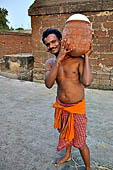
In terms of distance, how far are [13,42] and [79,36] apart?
10961 millimetres

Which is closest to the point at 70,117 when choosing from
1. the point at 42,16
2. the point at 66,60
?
the point at 66,60

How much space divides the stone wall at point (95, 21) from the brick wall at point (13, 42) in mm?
5971

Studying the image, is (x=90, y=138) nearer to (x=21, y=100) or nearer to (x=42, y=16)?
(x=21, y=100)

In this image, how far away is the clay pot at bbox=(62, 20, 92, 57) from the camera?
1.60 meters

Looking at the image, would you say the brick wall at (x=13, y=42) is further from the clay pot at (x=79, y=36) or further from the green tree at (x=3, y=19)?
the green tree at (x=3, y=19)

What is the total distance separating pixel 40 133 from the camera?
2.75 metres

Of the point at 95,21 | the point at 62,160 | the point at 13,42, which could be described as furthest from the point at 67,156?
the point at 13,42

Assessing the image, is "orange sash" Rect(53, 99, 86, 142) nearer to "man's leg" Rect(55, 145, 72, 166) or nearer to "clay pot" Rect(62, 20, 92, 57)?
"man's leg" Rect(55, 145, 72, 166)

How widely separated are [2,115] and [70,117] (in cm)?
214

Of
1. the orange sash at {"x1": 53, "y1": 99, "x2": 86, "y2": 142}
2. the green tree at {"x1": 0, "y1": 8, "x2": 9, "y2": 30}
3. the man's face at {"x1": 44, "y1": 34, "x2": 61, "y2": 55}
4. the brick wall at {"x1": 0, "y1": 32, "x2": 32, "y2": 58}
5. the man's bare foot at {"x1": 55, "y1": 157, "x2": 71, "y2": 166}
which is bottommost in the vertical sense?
the man's bare foot at {"x1": 55, "y1": 157, "x2": 71, "y2": 166}

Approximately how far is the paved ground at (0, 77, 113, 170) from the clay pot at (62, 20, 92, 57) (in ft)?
4.59

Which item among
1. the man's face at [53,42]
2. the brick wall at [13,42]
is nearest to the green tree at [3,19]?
the brick wall at [13,42]

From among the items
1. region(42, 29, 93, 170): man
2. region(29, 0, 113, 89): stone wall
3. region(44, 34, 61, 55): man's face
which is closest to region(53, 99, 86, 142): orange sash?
region(42, 29, 93, 170): man

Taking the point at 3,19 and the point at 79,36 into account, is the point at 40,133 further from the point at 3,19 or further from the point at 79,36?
the point at 3,19
